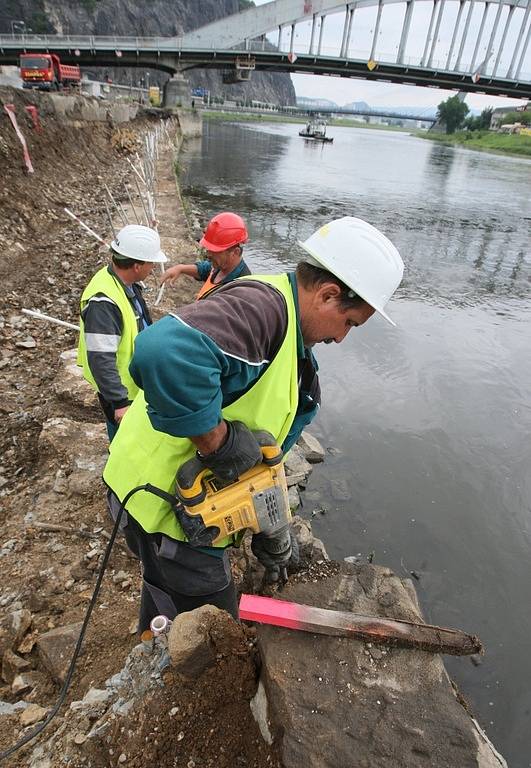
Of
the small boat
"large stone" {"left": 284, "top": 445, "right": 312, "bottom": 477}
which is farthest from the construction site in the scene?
the small boat

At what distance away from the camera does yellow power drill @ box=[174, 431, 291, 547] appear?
165 centimetres

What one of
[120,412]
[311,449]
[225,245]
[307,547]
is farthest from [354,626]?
[311,449]

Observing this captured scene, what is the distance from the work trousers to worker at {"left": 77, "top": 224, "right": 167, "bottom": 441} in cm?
101

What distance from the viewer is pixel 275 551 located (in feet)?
6.70

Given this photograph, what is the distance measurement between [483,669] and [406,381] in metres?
4.28

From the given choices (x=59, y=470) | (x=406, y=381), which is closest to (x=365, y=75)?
(x=406, y=381)

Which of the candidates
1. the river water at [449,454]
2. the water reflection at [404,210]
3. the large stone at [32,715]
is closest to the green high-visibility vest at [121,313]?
the large stone at [32,715]

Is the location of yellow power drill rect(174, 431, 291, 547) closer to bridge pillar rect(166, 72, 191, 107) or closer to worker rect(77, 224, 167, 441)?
worker rect(77, 224, 167, 441)

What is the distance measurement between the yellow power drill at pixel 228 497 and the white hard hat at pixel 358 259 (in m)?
0.62

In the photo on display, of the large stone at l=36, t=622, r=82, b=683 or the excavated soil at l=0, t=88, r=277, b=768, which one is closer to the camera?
the excavated soil at l=0, t=88, r=277, b=768

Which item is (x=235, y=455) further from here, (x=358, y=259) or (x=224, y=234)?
(x=224, y=234)

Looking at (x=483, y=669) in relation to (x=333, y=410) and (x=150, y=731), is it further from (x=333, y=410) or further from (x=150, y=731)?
(x=333, y=410)

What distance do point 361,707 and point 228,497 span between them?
967 mm

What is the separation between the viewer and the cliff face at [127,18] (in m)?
69.6
